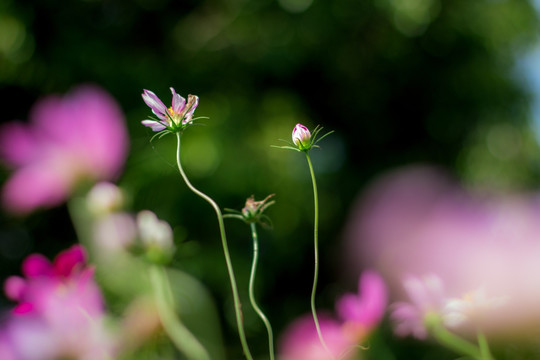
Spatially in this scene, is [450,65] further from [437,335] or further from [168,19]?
[437,335]

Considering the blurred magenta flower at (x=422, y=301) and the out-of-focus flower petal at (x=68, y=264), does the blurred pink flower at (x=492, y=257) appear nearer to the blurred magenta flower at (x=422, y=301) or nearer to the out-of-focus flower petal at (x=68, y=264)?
the blurred magenta flower at (x=422, y=301)

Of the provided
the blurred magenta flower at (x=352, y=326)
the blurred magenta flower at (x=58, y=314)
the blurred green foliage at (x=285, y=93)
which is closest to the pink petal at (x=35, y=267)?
the blurred magenta flower at (x=58, y=314)

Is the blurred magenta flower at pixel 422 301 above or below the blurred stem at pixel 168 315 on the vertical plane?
above

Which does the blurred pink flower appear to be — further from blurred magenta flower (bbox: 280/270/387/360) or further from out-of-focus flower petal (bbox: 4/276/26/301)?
out-of-focus flower petal (bbox: 4/276/26/301)

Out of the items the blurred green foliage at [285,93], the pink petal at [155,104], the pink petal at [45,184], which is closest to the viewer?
the pink petal at [155,104]

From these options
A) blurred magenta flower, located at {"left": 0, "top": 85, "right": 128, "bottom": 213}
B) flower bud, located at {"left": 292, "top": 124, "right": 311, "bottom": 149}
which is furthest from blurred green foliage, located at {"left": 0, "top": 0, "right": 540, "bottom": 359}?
flower bud, located at {"left": 292, "top": 124, "right": 311, "bottom": 149}

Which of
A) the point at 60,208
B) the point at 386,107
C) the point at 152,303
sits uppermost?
the point at 152,303

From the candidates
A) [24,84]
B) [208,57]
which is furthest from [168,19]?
[24,84]
